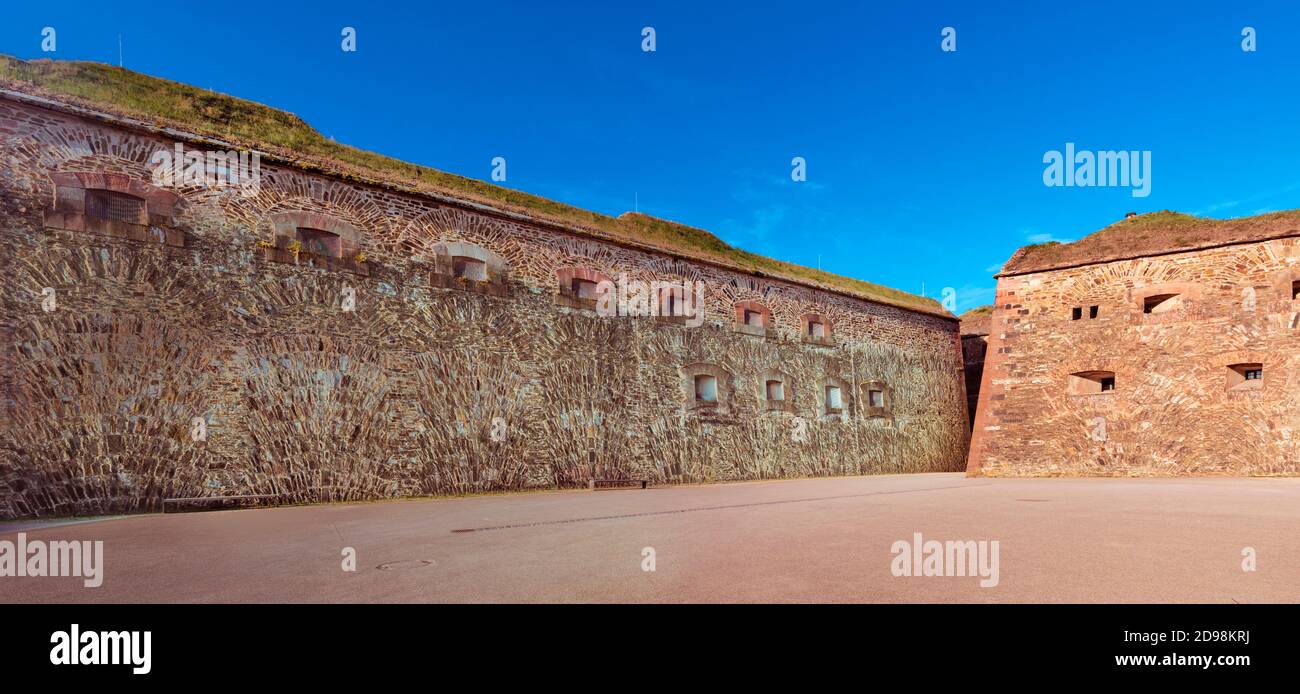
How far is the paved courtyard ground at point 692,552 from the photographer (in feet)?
13.7

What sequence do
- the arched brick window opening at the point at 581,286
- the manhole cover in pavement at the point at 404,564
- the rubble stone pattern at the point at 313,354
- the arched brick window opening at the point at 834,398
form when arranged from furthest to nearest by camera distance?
1. the arched brick window opening at the point at 834,398
2. the arched brick window opening at the point at 581,286
3. the rubble stone pattern at the point at 313,354
4. the manhole cover in pavement at the point at 404,564

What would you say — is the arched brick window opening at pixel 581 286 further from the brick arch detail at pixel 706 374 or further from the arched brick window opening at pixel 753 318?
the arched brick window opening at pixel 753 318

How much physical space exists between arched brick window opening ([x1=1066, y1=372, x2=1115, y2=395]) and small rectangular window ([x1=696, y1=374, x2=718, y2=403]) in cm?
975

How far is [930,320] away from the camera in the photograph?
85.8 feet

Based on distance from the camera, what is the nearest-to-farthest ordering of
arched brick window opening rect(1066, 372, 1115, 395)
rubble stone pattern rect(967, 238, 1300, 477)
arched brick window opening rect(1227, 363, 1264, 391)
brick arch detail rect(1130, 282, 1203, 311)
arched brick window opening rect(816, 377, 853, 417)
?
rubble stone pattern rect(967, 238, 1300, 477) → arched brick window opening rect(1227, 363, 1264, 391) → brick arch detail rect(1130, 282, 1203, 311) → arched brick window opening rect(1066, 372, 1115, 395) → arched brick window opening rect(816, 377, 853, 417)

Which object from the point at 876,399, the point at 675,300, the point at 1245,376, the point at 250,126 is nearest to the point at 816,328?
the point at 876,399

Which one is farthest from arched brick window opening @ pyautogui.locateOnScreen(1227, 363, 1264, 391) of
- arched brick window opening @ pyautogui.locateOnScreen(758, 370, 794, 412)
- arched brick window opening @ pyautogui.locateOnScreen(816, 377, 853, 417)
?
arched brick window opening @ pyautogui.locateOnScreen(758, 370, 794, 412)

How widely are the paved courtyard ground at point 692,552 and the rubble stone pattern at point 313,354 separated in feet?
4.99

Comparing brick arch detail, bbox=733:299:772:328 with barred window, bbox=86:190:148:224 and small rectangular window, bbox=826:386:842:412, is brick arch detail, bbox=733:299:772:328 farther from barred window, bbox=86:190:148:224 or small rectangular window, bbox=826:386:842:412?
barred window, bbox=86:190:148:224

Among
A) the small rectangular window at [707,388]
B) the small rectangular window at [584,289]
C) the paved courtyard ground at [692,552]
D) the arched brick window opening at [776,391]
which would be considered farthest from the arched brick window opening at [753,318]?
the paved courtyard ground at [692,552]

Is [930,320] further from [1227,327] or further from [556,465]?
[556,465]

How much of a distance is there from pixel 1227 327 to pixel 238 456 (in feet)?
71.0

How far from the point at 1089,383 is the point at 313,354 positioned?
19102mm

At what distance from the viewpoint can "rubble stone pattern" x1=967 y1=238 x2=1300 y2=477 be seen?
1686 centimetres
